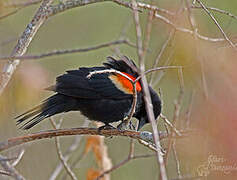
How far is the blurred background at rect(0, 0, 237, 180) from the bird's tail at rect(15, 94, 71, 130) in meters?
0.08

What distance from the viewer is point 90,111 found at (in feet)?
12.8

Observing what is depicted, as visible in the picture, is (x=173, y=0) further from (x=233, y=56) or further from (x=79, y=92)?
(x=233, y=56)

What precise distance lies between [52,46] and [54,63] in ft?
1.98

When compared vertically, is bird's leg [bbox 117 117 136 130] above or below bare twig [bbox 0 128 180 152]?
above

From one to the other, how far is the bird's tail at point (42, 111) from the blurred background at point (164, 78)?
0.26ft

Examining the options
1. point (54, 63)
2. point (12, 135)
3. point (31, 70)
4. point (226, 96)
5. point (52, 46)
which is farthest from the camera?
point (52, 46)

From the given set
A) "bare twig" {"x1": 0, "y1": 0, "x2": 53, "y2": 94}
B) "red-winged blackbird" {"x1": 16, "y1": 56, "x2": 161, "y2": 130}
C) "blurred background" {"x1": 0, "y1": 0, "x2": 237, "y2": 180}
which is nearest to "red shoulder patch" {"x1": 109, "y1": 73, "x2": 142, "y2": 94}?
"red-winged blackbird" {"x1": 16, "y1": 56, "x2": 161, "y2": 130}

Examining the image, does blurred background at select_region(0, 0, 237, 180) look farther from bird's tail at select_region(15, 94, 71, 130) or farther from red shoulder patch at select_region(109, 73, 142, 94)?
red shoulder patch at select_region(109, 73, 142, 94)

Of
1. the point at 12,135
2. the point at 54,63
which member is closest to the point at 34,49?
the point at 54,63

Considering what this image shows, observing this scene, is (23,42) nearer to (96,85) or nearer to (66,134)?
(66,134)

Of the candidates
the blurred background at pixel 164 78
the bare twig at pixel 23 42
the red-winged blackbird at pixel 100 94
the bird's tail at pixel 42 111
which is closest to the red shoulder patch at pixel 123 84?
the red-winged blackbird at pixel 100 94

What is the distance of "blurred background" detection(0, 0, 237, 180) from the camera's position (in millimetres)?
1577

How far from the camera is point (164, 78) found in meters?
4.16

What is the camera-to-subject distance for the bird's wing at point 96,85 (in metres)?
3.74
